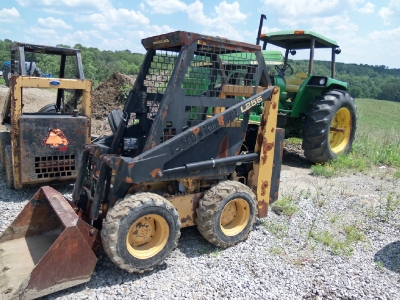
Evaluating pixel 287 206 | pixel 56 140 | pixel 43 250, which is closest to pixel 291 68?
pixel 287 206

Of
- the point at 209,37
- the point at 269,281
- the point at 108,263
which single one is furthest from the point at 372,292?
the point at 209,37

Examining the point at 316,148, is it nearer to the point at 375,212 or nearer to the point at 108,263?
the point at 375,212

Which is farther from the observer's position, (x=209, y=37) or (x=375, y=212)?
(x=375, y=212)

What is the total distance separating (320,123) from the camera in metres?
6.83

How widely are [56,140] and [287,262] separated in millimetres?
3367

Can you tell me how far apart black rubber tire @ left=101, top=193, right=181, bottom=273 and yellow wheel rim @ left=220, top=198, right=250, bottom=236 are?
2.50ft

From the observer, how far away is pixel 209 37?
11.7ft

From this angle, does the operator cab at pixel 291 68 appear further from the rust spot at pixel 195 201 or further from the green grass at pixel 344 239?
the rust spot at pixel 195 201

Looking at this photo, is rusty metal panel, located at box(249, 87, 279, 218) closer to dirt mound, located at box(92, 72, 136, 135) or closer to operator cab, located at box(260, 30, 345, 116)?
operator cab, located at box(260, 30, 345, 116)

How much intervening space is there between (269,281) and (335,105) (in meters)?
4.56

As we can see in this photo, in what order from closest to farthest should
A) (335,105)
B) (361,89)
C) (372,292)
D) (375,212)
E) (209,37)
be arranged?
(372,292)
(209,37)
(375,212)
(335,105)
(361,89)

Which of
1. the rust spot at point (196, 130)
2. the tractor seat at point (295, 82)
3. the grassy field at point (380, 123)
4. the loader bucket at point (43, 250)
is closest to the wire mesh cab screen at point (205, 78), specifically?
the rust spot at point (196, 130)

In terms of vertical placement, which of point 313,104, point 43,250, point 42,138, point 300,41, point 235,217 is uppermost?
point 300,41

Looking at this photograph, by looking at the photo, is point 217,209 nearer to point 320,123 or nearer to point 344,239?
point 344,239
